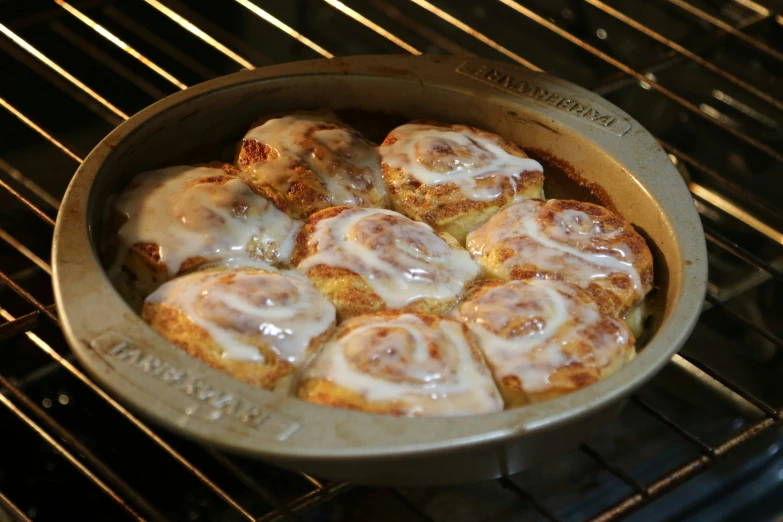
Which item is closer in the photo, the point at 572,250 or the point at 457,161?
the point at 572,250

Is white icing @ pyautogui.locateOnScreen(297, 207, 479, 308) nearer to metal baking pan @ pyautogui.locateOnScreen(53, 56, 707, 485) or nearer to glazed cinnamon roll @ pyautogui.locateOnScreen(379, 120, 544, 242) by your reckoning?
glazed cinnamon roll @ pyautogui.locateOnScreen(379, 120, 544, 242)

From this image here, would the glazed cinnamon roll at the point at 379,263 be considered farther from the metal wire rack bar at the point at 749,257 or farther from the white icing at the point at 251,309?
the metal wire rack bar at the point at 749,257

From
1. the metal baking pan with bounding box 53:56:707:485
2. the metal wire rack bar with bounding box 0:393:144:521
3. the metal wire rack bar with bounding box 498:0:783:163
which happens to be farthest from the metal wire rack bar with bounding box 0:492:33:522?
the metal wire rack bar with bounding box 498:0:783:163

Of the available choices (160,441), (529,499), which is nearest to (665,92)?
(529,499)

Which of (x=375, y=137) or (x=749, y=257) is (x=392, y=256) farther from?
(x=749, y=257)

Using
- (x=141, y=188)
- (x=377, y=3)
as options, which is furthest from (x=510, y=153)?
(x=377, y=3)
